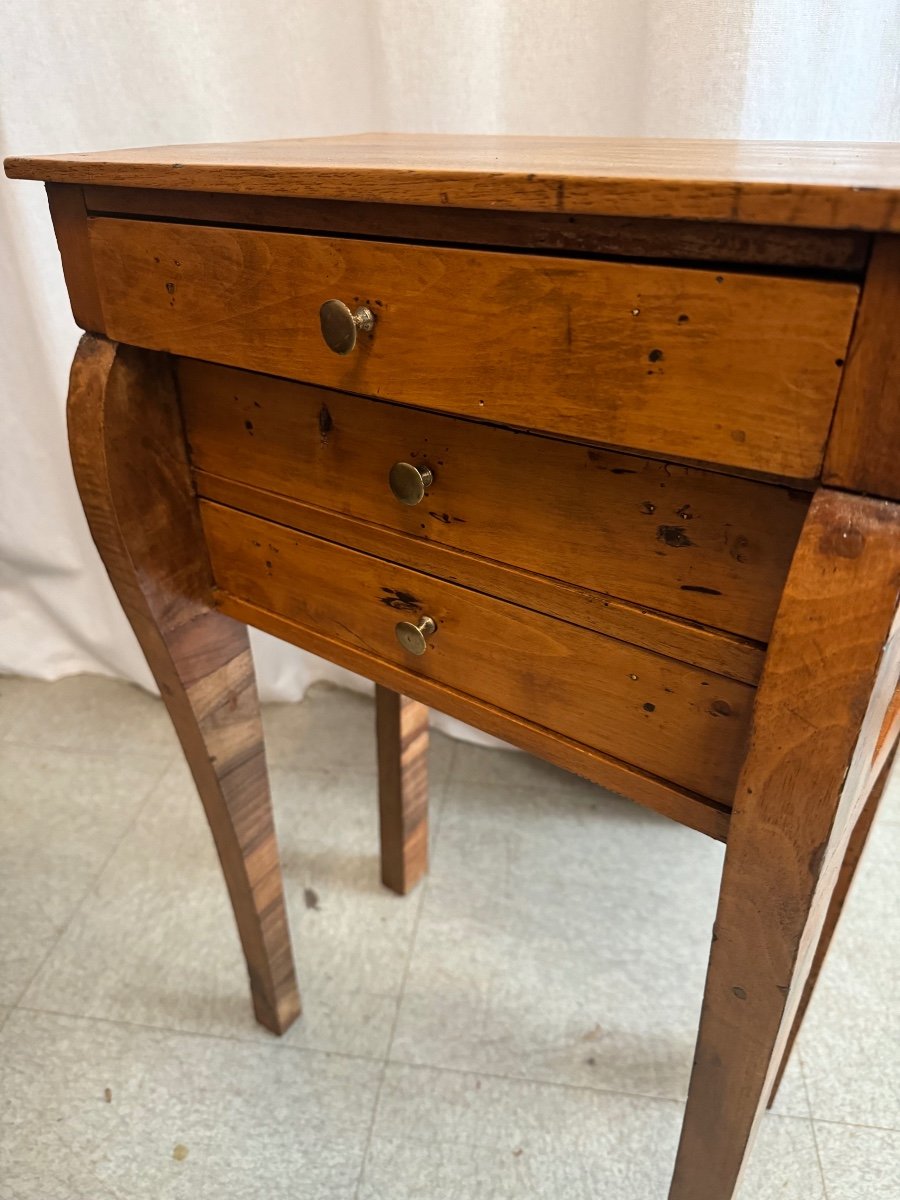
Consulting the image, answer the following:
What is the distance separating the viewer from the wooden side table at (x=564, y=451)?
1.13ft

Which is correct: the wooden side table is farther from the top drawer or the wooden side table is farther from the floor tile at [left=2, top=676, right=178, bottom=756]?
the floor tile at [left=2, top=676, right=178, bottom=756]

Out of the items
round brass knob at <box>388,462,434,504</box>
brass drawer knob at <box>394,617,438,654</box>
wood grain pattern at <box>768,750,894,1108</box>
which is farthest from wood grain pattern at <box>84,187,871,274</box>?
wood grain pattern at <box>768,750,894,1108</box>

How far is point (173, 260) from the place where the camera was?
21.2 inches

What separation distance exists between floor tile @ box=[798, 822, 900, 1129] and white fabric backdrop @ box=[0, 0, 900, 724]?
2.88ft

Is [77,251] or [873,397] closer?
[873,397]

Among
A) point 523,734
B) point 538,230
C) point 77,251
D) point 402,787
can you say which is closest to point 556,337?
point 538,230

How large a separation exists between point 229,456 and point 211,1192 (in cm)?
69

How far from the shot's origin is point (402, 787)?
1022 millimetres

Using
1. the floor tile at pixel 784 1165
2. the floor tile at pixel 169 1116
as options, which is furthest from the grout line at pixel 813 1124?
the floor tile at pixel 169 1116

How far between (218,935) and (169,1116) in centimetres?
22

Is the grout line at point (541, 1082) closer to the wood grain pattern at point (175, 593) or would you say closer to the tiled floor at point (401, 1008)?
the tiled floor at point (401, 1008)

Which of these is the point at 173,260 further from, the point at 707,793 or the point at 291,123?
the point at 291,123

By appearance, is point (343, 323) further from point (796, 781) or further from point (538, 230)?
point (796, 781)

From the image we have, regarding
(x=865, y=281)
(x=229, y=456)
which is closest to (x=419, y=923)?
(x=229, y=456)
